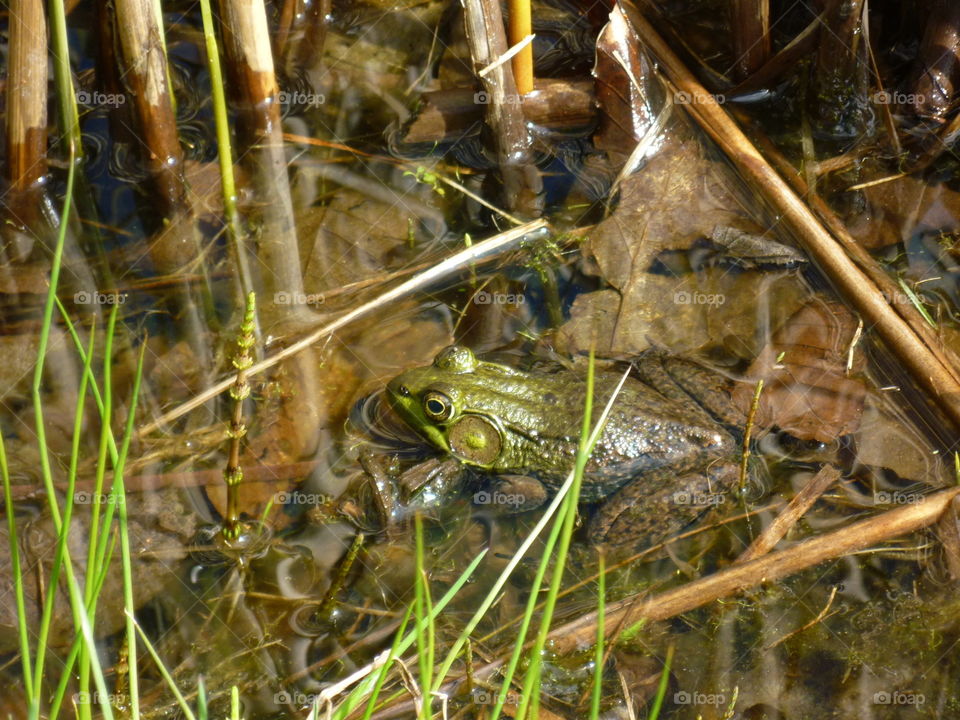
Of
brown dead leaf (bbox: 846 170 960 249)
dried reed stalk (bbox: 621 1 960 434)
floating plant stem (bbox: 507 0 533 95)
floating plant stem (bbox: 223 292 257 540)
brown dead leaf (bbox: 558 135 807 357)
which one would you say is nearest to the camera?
floating plant stem (bbox: 223 292 257 540)

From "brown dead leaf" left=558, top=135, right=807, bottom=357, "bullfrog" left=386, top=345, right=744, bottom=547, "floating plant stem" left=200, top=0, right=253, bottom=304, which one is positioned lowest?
"bullfrog" left=386, top=345, right=744, bottom=547

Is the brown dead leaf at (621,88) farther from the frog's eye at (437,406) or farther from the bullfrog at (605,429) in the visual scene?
the frog's eye at (437,406)

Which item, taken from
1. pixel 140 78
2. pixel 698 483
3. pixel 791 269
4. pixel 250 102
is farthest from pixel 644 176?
pixel 140 78

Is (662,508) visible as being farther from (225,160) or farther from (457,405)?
(225,160)

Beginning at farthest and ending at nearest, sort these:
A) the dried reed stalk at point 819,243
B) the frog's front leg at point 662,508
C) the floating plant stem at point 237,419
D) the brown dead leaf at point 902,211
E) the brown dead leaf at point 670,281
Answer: the brown dead leaf at point 902,211, the brown dead leaf at point 670,281, the dried reed stalk at point 819,243, the frog's front leg at point 662,508, the floating plant stem at point 237,419

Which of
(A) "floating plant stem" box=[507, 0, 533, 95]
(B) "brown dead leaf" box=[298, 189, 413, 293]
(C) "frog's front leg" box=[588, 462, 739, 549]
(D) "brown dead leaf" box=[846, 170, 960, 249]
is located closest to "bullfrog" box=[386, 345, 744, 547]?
(C) "frog's front leg" box=[588, 462, 739, 549]

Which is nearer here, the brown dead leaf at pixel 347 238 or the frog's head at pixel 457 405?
the frog's head at pixel 457 405

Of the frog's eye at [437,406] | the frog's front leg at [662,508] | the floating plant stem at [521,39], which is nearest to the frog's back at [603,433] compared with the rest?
the frog's front leg at [662,508]

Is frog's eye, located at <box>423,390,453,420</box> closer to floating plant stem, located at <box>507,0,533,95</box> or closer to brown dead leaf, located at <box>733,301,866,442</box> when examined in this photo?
brown dead leaf, located at <box>733,301,866,442</box>
